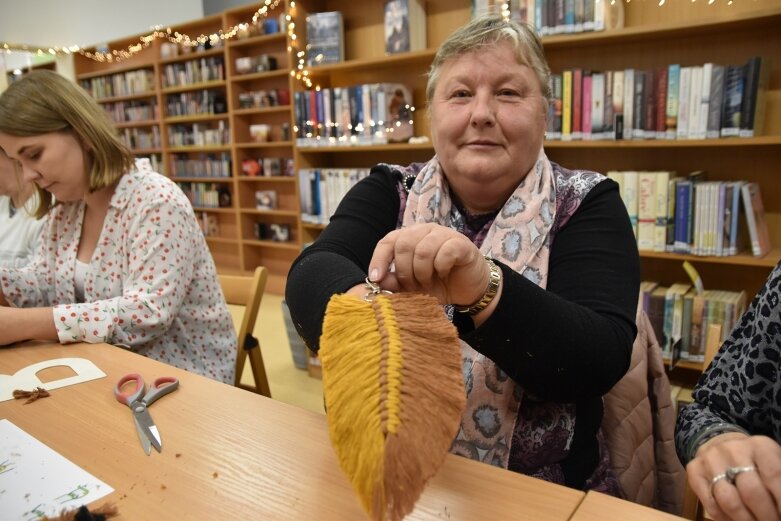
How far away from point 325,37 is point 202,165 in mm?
2423

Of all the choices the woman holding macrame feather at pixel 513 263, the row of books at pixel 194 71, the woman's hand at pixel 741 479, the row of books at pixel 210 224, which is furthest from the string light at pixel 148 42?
the woman's hand at pixel 741 479

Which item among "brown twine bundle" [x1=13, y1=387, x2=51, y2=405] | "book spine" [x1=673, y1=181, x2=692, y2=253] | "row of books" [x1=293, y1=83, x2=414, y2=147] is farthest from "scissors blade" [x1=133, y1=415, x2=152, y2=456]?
"row of books" [x1=293, y1=83, x2=414, y2=147]

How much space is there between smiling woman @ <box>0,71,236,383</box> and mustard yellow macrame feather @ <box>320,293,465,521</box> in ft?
2.98

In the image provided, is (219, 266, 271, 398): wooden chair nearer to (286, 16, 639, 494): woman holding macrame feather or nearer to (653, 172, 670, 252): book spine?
(286, 16, 639, 494): woman holding macrame feather

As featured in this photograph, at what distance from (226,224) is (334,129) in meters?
2.42

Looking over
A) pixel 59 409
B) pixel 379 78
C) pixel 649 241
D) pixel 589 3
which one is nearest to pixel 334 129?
pixel 379 78

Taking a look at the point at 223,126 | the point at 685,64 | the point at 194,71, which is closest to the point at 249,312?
the point at 685,64

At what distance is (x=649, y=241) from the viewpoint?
2369mm

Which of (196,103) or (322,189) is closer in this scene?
(322,189)

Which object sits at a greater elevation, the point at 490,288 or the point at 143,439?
the point at 490,288

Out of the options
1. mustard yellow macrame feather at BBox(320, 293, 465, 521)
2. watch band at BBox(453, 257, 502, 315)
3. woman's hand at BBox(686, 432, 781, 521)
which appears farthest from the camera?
watch band at BBox(453, 257, 502, 315)

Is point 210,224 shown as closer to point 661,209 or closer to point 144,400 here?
point 661,209

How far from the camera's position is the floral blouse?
131 centimetres

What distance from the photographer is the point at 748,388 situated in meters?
0.84
